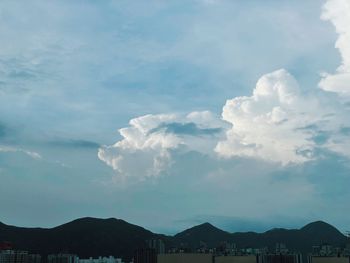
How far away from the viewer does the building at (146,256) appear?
109600 mm

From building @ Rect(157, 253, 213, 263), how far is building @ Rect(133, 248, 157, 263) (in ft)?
12.8

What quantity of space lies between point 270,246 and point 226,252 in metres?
72.9

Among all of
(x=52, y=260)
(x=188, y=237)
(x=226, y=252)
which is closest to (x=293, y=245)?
(x=188, y=237)

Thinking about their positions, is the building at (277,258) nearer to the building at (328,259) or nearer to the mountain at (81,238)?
the building at (328,259)

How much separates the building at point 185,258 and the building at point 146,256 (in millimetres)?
3913

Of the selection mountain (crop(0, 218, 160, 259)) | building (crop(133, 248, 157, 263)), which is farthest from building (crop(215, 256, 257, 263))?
mountain (crop(0, 218, 160, 259))

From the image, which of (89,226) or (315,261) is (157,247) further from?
(89,226)

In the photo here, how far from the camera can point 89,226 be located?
543ft

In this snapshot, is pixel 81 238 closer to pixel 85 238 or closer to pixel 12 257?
pixel 85 238

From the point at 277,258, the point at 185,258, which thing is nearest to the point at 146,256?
the point at 185,258

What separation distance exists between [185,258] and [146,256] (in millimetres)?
13337

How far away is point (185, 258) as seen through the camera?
101562mm

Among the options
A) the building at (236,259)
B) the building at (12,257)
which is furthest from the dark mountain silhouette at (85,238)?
the building at (236,259)

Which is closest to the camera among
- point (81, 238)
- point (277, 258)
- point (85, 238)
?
point (277, 258)
